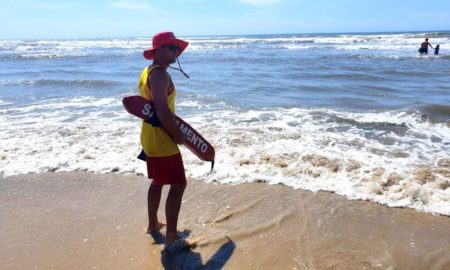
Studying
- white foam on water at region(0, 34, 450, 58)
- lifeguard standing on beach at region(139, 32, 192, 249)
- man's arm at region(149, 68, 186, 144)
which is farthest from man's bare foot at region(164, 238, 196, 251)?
white foam on water at region(0, 34, 450, 58)

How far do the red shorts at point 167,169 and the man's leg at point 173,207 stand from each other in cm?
6

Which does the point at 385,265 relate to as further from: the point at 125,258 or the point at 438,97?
the point at 438,97

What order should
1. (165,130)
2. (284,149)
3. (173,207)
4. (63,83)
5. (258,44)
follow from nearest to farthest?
1. (165,130)
2. (173,207)
3. (284,149)
4. (63,83)
5. (258,44)

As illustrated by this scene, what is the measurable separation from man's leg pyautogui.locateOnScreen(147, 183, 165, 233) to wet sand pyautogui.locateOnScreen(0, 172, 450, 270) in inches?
5.0

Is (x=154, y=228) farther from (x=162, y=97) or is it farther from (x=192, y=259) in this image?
(x=162, y=97)


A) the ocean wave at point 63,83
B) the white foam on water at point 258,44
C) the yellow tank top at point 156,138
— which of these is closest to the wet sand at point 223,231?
the yellow tank top at point 156,138

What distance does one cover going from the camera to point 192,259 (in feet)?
10.8

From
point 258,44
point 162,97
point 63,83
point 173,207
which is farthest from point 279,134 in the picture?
point 258,44

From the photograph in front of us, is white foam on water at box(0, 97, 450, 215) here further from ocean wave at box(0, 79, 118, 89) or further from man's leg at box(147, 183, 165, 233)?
ocean wave at box(0, 79, 118, 89)

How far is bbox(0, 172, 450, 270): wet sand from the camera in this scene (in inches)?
128

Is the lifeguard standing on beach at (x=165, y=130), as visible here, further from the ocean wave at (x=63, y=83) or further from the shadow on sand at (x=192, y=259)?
the ocean wave at (x=63, y=83)

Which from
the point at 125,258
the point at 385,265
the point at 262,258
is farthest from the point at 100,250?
the point at 385,265

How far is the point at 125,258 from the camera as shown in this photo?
330cm

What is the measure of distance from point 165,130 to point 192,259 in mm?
1100
